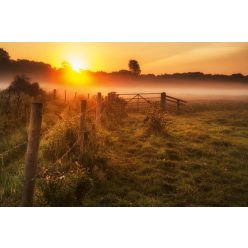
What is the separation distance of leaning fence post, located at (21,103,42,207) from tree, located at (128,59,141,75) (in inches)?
120

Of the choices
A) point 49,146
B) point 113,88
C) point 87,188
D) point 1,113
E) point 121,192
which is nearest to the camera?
point 87,188

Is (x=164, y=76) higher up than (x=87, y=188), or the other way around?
(x=164, y=76)

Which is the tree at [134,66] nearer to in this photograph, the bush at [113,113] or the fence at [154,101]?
the fence at [154,101]

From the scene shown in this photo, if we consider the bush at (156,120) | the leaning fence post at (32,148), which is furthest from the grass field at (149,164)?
the leaning fence post at (32,148)

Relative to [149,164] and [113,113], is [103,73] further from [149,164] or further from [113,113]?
[113,113]

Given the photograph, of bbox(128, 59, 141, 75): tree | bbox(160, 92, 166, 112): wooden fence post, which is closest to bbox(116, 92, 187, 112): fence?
bbox(160, 92, 166, 112): wooden fence post

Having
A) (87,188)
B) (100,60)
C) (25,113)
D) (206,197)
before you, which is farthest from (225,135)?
(25,113)

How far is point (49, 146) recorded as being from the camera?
581 cm

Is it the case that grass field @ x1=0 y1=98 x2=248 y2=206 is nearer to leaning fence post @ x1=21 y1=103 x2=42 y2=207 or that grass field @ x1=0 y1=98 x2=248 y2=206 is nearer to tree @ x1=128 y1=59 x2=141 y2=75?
leaning fence post @ x1=21 y1=103 x2=42 y2=207

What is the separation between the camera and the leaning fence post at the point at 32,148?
3719 mm

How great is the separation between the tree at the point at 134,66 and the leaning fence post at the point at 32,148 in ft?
9.99

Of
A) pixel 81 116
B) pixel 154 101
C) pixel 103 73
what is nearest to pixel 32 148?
pixel 81 116
